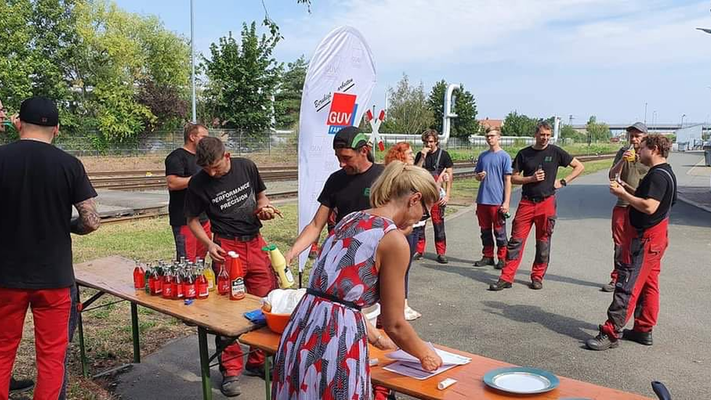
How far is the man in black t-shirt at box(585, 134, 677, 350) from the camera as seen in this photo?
465cm

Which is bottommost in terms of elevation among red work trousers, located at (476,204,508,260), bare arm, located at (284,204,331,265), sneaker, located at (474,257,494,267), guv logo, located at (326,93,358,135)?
sneaker, located at (474,257,494,267)

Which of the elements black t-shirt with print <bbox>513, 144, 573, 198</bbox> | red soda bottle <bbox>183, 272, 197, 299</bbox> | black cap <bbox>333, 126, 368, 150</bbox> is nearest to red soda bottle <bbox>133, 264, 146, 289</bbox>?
red soda bottle <bbox>183, 272, 197, 299</bbox>

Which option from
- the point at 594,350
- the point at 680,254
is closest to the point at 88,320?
the point at 594,350

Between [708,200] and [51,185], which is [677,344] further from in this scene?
[708,200]

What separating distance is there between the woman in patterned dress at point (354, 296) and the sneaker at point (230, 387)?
1.97 metres

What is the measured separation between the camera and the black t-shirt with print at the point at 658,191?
463cm

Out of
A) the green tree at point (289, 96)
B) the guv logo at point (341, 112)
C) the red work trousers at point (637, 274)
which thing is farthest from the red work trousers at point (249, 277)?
the green tree at point (289, 96)

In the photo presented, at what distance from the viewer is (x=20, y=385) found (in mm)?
4199

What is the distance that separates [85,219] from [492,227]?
6.11 meters

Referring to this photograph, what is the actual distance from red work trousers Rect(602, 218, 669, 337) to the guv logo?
330 centimetres

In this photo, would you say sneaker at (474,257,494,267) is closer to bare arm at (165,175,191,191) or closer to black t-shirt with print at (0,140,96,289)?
bare arm at (165,175,191,191)

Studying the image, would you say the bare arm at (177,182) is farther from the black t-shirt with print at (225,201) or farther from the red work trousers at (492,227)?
the red work trousers at (492,227)

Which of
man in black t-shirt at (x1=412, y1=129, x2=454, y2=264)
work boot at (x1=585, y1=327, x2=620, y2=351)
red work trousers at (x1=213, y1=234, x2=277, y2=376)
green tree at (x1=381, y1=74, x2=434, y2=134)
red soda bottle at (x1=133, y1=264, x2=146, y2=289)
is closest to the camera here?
red soda bottle at (x1=133, y1=264, x2=146, y2=289)

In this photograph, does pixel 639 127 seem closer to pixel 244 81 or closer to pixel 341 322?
pixel 341 322
